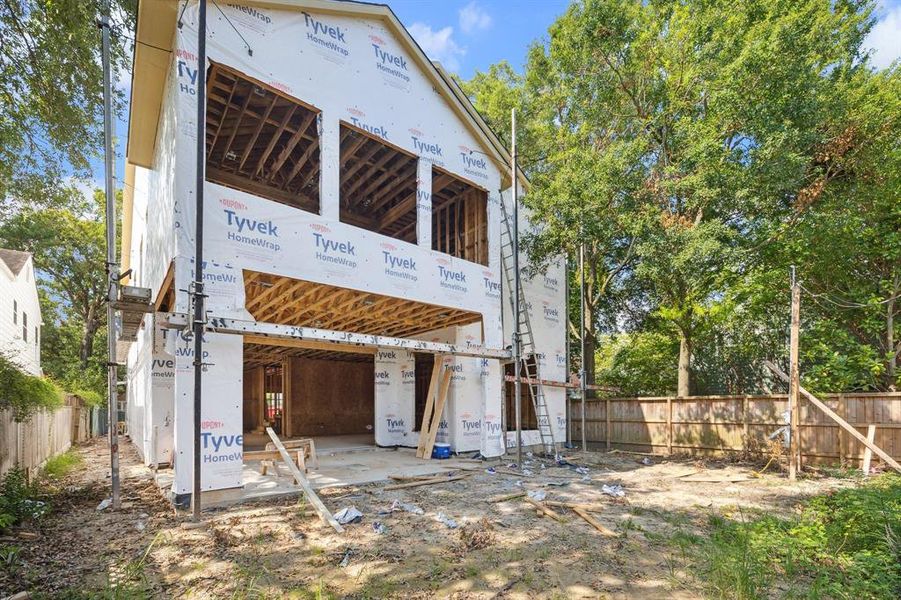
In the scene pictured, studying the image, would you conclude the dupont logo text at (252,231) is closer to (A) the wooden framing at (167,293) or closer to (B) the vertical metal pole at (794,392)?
(A) the wooden framing at (167,293)

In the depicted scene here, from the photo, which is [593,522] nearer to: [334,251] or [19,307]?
[334,251]

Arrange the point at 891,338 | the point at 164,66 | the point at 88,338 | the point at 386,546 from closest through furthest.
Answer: the point at 386,546, the point at 164,66, the point at 891,338, the point at 88,338

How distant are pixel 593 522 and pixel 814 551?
2175 mm

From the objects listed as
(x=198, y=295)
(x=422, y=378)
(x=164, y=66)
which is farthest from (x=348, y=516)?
(x=422, y=378)

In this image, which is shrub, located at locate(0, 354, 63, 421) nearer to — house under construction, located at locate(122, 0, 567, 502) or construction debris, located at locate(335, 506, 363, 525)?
house under construction, located at locate(122, 0, 567, 502)

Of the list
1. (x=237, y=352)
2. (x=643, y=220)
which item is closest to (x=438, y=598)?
(x=237, y=352)

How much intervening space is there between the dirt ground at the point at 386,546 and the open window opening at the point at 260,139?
655 centimetres

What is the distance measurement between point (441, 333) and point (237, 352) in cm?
624

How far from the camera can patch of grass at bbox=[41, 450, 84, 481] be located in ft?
29.8

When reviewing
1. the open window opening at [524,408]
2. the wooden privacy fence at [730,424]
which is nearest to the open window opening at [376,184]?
the open window opening at [524,408]

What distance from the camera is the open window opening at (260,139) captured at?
26.9 feet

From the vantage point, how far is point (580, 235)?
11.6m

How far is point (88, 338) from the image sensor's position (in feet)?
87.2

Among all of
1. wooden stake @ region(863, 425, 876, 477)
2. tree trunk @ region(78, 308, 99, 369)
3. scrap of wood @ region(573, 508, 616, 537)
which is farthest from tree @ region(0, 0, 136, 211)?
tree trunk @ region(78, 308, 99, 369)
